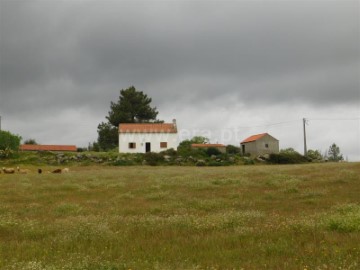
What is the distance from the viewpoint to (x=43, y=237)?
40.3 feet

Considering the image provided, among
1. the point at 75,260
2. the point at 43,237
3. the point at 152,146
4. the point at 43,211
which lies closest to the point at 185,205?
the point at 43,211

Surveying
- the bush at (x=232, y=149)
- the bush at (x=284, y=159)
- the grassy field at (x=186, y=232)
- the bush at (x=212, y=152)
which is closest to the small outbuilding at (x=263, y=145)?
the bush at (x=232, y=149)

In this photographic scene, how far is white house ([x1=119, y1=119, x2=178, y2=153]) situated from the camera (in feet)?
279

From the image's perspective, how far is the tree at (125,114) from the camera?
106 metres

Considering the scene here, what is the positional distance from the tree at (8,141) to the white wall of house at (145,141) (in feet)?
67.1

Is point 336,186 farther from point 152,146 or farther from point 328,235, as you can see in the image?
point 152,146

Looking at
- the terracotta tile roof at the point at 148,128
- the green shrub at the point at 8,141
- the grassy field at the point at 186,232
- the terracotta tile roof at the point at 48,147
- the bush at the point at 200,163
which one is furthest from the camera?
the terracotta tile roof at the point at 48,147

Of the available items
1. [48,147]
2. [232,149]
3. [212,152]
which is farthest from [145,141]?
[48,147]

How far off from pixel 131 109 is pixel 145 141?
83.9 feet

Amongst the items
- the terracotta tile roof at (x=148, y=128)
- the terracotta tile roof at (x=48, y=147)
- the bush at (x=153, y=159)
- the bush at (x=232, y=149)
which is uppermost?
the terracotta tile roof at (x=148, y=128)

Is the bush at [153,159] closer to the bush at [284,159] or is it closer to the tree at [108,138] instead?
the bush at [284,159]

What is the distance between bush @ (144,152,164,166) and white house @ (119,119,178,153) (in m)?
16.6

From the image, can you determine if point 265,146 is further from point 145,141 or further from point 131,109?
point 131,109

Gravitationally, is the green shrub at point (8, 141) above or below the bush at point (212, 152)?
above
